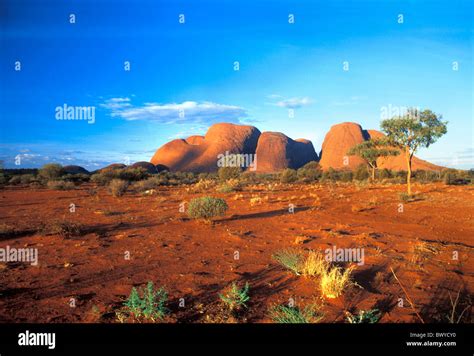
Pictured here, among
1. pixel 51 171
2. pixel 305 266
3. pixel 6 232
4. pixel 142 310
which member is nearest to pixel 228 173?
pixel 51 171

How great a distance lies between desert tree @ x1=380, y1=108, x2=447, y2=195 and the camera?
66.1 ft

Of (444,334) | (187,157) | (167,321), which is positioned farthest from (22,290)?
(187,157)

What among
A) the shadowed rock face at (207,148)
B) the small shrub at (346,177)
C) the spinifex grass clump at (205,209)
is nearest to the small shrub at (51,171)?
the spinifex grass clump at (205,209)

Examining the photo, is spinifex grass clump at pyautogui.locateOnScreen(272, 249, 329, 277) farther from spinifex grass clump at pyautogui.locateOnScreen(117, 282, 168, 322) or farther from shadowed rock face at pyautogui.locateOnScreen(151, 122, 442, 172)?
shadowed rock face at pyautogui.locateOnScreen(151, 122, 442, 172)

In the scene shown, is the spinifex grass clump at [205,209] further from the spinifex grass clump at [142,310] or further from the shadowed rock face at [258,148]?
the shadowed rock face at [258,148]

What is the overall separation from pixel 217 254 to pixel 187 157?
76751 millimetres

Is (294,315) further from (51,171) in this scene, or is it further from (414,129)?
(51,171)

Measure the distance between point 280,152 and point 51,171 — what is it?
190 feet

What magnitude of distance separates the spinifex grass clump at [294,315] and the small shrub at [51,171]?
37.3 m

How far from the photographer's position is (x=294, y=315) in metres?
3.86

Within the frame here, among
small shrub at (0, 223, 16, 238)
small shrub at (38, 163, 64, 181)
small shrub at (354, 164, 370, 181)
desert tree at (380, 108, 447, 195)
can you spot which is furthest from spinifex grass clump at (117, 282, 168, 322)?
small shrub at (354, 164, 370, 181)

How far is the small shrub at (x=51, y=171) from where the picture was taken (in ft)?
115

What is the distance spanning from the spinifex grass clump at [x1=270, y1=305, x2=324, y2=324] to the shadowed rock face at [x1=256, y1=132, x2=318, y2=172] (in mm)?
72793

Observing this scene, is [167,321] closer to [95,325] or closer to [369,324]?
[95,325]
